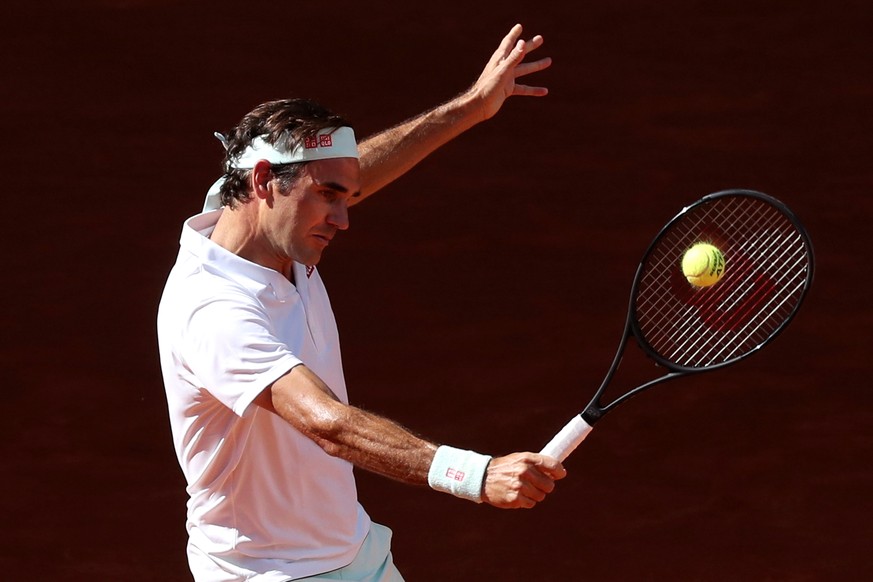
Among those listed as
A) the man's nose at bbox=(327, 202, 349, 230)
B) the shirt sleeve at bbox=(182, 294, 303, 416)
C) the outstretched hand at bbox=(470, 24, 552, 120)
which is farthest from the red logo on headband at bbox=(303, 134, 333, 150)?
the outstretched hand at bbox=(470, 24, 552, 120)

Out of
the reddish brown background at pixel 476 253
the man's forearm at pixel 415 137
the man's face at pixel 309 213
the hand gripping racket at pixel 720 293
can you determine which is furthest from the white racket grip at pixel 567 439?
the reddish brown background at pixel 476 253

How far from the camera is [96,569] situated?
4973 millimetres

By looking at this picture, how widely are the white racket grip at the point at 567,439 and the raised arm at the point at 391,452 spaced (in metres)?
0.26

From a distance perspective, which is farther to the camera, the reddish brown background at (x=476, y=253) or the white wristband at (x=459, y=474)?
the reddish brown background at (x=476, y=253)

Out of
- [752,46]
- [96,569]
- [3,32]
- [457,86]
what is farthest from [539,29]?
[96,569]

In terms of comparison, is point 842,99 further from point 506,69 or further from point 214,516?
point 214,516

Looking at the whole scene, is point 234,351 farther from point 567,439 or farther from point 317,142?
point 567,439

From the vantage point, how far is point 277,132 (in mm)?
3211

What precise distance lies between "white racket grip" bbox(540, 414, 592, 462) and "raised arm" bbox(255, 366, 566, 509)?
26 centimetres

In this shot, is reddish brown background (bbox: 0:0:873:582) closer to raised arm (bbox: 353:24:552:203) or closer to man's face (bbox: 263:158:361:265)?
raised arm (bbox: 353:24:552:203)

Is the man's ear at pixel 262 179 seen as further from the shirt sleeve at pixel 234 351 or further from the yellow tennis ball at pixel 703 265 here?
the yellow tennis ball at pixel 703 265

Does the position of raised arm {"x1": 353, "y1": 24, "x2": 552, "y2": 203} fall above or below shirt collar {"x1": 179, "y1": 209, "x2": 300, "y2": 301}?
above

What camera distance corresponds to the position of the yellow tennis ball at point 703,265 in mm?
3711

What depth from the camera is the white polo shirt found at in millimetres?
3072
